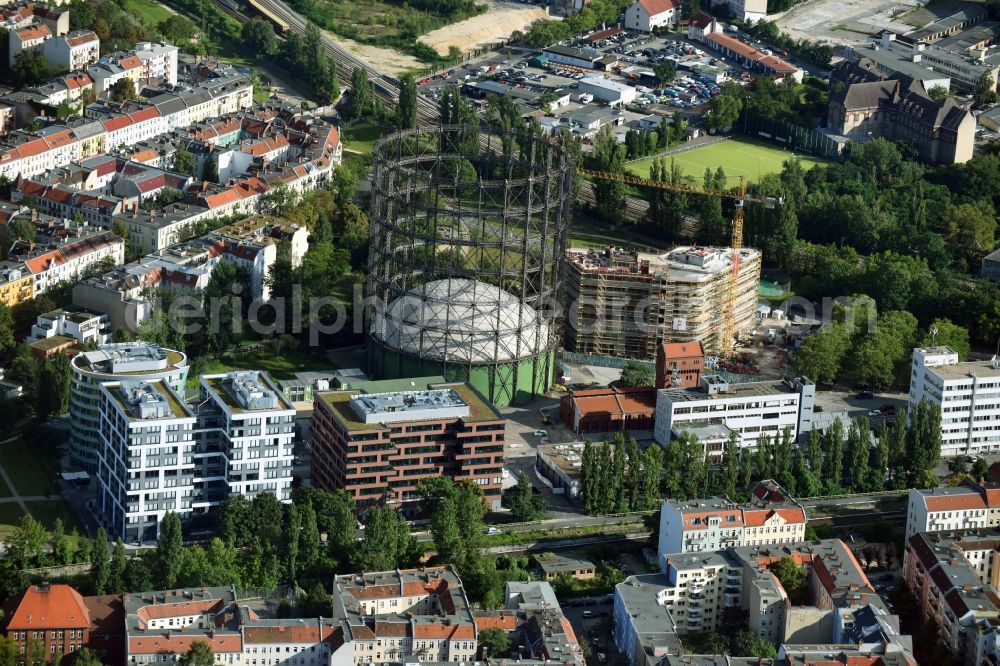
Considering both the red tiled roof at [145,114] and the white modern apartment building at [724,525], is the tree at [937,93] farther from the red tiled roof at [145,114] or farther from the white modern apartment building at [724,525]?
the white modern apartment building at [724,525]

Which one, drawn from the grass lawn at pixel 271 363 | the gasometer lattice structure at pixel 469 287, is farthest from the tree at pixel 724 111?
the grass lawn at pixel 271 363

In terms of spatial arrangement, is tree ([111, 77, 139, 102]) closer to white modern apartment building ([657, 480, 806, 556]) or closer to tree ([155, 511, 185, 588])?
tree ([155, 511, 185, 588])

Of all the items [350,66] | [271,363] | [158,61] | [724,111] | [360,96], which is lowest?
[350,66]

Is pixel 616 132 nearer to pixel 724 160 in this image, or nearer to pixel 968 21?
pixel 724 160

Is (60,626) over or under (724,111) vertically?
over

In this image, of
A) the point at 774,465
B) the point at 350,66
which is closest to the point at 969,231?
the point at 774,465

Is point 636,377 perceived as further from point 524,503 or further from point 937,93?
point 937,93

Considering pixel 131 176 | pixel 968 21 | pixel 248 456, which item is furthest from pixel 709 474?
pixel 968 21

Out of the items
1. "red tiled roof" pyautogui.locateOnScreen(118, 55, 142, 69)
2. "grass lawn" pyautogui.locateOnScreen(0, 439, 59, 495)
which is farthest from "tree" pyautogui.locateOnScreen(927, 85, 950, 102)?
"grass lawn" pyautogui.locateOnScreen(0, 439, 59, 495)
